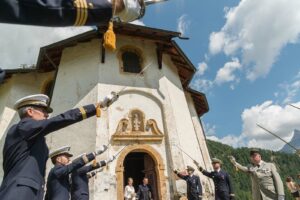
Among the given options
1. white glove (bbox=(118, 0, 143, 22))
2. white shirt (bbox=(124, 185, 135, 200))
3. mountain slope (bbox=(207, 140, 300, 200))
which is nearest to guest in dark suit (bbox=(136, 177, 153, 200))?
white shirt (bbox=(124, 185, 135, 200))

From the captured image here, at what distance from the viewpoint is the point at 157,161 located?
11.3m

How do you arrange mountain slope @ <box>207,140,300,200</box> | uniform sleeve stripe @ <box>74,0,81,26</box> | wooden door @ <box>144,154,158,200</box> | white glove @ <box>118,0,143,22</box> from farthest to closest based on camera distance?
1. mountain slope @ <box>207,140,300,200</box>
2. wooden door @ <box>144,154,158,200</box>
3. white glove @ <box>118,0,143,22</box>
4. uniform sleeve stripe @ <box>74,0,81,26</box>

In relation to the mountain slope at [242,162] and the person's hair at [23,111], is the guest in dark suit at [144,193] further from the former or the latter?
the mountain slope at [242,162]

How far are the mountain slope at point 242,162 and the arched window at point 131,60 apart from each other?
5547cm

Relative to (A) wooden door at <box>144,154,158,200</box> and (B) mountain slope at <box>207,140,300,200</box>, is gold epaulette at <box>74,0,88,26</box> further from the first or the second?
(B) mountain slope at <box>207,140,300,200</box>

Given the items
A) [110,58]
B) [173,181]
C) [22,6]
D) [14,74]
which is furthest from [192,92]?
[22,6]

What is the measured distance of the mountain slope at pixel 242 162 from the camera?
7839cm

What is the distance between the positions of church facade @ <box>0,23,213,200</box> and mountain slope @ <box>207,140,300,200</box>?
5472 cm

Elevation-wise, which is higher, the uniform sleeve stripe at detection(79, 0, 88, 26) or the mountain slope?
the mountain slope

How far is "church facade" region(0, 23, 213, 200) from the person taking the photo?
11.1 meters

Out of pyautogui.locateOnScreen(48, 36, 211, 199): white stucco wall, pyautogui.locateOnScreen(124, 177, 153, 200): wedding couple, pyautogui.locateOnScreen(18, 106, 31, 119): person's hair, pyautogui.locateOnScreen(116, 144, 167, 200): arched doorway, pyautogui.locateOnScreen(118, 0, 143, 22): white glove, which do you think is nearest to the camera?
pyautogui.locateOnScreen(118, 0, 143, 22): white glove

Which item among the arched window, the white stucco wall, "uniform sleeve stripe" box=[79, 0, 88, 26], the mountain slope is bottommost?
"uniform sleeve stripe" box=[79, 0, 88, 26]

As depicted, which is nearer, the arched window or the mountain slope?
the arched window

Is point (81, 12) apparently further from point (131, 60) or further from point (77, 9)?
point (131, 60)
